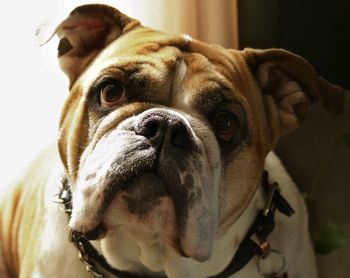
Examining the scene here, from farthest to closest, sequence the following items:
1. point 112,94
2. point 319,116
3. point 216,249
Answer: point 319,116 < point 216,249 < point 112,94

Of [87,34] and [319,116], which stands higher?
[87,34]

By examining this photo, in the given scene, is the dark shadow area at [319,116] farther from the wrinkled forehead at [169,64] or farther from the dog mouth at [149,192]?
the dog mouth at [149,192]

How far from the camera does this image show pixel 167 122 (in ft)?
3.70

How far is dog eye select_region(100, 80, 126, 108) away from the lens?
1.26 metres

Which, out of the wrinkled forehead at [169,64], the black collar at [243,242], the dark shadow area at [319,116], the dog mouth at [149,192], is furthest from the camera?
the dark shadow area at [319,116]

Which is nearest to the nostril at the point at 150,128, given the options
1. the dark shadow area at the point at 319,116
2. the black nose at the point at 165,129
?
the black nose at the point at 165,129

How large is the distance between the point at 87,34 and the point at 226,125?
1.34ft

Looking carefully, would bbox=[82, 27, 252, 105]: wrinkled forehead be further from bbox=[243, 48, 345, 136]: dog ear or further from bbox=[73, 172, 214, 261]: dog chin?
bbox=[73, 172, 214, 261]: dog chin

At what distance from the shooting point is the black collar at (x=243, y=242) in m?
1.40

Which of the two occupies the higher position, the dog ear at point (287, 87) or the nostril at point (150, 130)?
the nostril at point (150, 130)

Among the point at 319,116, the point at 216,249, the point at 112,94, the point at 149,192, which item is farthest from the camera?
the point at 319,116

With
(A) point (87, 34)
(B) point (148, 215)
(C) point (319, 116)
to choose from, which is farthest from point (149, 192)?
(C) point (319, 116)

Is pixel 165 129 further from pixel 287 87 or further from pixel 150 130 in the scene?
pixel 287 87

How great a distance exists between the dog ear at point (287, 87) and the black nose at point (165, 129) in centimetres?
35
